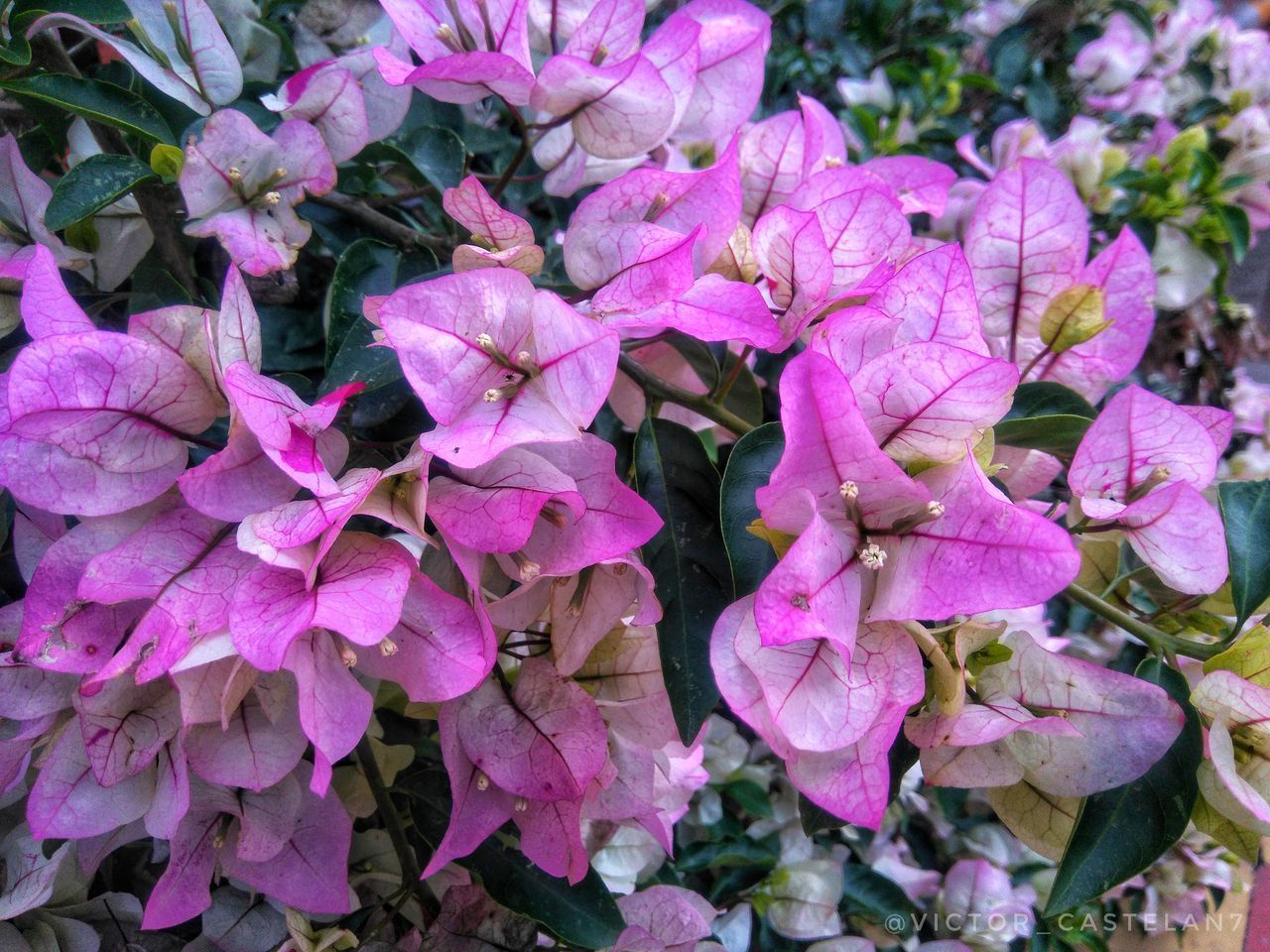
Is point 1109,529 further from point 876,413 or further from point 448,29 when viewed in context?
point 448,29

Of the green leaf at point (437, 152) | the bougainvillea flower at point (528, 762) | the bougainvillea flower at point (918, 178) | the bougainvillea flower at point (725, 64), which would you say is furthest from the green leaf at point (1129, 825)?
the green leaf at point (437, 152)

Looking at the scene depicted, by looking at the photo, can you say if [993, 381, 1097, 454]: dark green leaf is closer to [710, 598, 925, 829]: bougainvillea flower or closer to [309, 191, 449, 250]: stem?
[710, 598, 925, 829]: bougainvillea flower

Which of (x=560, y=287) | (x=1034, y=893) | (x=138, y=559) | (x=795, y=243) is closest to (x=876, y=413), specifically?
(x=795, y=243)

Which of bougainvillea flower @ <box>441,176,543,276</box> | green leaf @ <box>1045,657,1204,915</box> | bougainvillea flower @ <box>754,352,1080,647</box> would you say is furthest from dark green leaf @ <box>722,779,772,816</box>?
bougainvillea flower @ <box>441,176,543,276</box>

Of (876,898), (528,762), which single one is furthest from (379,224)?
(876,898)

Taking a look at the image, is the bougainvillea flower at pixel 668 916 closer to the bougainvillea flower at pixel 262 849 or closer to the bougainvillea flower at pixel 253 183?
the bougainvillea flower at pixel 262 849

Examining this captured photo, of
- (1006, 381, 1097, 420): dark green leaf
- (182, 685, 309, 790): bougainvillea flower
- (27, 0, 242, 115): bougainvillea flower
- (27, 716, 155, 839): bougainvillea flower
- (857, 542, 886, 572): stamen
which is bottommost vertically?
(27, 716, 155, 839): bougainvillea flower
